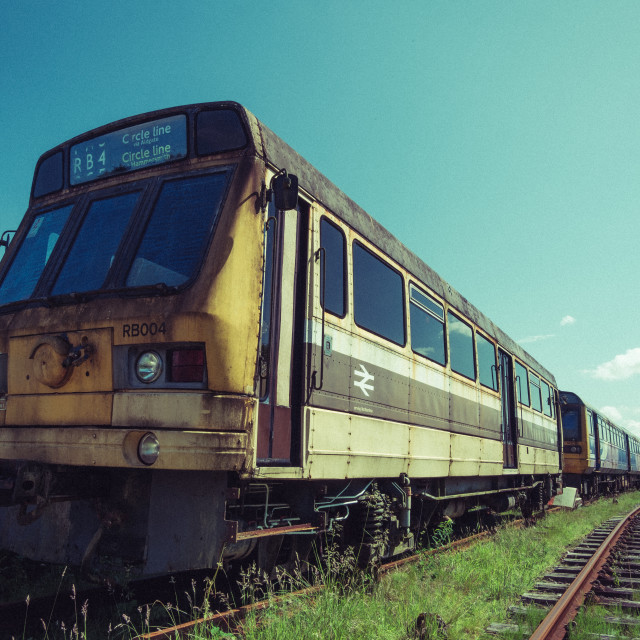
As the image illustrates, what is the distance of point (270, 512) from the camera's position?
455 centimetres

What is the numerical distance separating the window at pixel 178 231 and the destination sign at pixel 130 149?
320 mm

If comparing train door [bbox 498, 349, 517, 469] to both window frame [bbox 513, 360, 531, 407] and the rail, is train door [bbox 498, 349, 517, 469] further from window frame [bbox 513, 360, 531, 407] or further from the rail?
the rail

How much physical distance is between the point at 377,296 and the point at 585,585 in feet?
11.3

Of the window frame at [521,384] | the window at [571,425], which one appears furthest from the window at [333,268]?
the window at [571,425]

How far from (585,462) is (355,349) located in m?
16.5

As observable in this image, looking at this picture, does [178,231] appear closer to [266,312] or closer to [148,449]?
[266,312]

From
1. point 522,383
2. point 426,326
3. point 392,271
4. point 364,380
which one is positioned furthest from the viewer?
point 522,383

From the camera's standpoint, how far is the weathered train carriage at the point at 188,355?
12.5 ft

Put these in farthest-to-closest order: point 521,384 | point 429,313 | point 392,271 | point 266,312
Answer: point 521,384
point 429,313
point 392,271
point 266,312

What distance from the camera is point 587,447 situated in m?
19.4

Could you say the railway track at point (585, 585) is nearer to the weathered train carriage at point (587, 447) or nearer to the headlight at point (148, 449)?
the headlight at point (148, 449)

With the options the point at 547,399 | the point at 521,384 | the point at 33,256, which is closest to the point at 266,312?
the point at 33,256

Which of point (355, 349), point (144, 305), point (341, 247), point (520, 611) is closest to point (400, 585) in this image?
point (520, 611)

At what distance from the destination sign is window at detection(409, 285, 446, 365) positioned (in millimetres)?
3081
